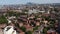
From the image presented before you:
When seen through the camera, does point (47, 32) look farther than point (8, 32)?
Yes

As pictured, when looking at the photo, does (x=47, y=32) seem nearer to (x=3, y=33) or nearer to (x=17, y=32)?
(x=17, y=32)

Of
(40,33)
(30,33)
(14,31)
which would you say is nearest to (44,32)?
(40,33)

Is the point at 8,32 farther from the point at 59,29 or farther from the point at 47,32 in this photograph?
the point at 59,29

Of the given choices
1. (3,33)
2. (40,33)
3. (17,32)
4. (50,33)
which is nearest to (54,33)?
(50,33)

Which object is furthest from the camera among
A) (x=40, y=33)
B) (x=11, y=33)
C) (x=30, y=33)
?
(x=40, y=33)

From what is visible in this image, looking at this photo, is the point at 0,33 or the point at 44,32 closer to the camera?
the point at 0,33

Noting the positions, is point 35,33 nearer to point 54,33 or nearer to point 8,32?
point 54,33

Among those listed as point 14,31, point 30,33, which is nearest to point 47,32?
point 30,33

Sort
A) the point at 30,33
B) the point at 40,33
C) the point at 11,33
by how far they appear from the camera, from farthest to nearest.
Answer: the point at 40,33 → the point at 30,33 → the point at 11,33
